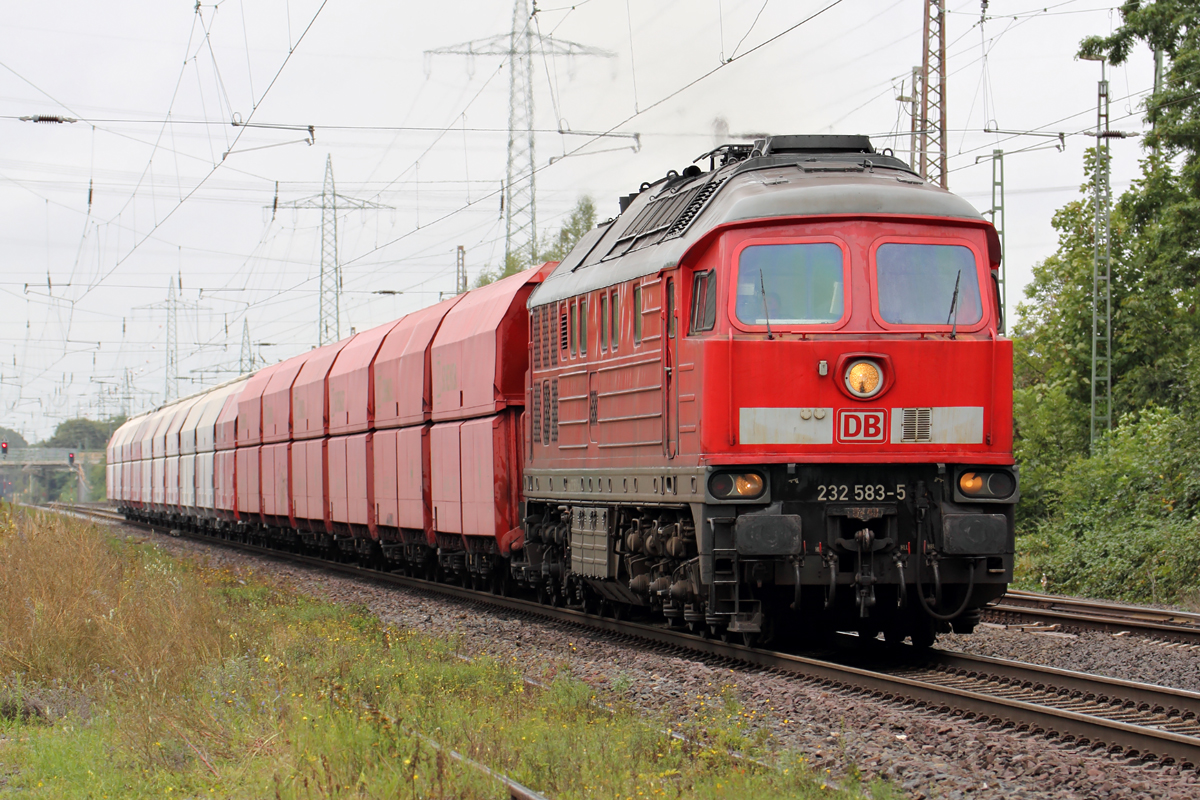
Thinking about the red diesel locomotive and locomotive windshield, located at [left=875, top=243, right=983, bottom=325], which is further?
locomotive windshield, located at [left=875, top=243, right=983, bottom=325]

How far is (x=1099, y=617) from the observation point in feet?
45.0

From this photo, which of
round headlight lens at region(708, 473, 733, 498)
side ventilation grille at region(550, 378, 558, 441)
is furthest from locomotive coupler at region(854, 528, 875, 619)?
side ventilation grille at region(550, 378, 558, 441)

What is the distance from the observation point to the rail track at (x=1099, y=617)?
40.5 ft

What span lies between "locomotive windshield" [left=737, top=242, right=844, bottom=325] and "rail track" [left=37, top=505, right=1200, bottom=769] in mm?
2760

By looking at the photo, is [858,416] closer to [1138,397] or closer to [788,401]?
[788,401]

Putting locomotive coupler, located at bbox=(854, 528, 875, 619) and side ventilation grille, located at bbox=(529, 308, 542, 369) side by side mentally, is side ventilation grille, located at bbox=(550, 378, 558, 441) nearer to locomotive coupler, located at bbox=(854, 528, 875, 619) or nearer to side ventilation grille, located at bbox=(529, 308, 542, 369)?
side ventilation grille, located at bbox=(529, 308, 542, 369)

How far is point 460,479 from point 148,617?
23.1 ft

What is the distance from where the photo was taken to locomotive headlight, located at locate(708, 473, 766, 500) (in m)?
10.3

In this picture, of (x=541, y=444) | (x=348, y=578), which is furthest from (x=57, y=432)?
(x=541, y=444)

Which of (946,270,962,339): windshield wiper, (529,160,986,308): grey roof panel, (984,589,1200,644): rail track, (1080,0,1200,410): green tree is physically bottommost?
(984,589,1200,644): rail track

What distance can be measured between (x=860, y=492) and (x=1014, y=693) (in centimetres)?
197

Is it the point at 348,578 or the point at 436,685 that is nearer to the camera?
the point at 436,685

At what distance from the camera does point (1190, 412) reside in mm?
21281

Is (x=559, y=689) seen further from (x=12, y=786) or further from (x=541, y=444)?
(x=541, y=444)
